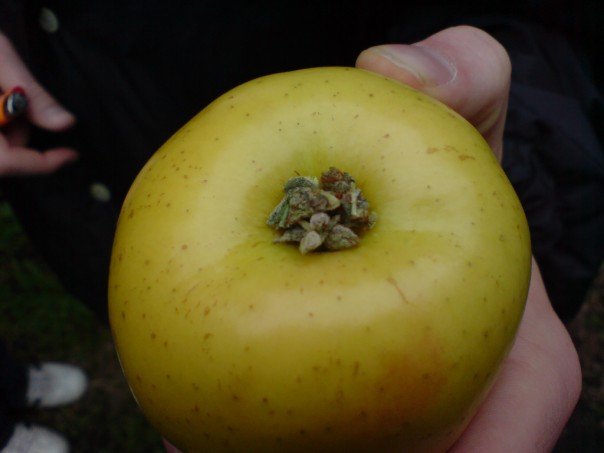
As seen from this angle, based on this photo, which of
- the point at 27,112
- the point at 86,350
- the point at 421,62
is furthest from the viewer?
the point at 86,350

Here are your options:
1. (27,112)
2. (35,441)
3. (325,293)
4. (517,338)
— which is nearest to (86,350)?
(35,441)

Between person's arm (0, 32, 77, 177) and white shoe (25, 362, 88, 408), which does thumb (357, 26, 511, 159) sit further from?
white shoe (25, 362, 88, 408)

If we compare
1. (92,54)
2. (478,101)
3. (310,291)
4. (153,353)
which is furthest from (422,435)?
(92,54)

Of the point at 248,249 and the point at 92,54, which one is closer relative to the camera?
the point at 248,249

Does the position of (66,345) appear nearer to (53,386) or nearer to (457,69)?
(53,386)

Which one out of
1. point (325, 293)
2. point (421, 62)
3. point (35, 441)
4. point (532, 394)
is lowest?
point (35, 441)

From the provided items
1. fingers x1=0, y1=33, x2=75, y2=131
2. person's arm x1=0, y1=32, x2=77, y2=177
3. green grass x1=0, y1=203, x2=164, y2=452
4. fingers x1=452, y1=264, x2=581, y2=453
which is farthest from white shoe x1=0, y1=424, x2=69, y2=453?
fingers x1=452, y1=264, x2=581, y2=453

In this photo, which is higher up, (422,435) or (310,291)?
(310,291)

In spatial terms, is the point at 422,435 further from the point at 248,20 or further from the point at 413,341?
the point at 248,20
